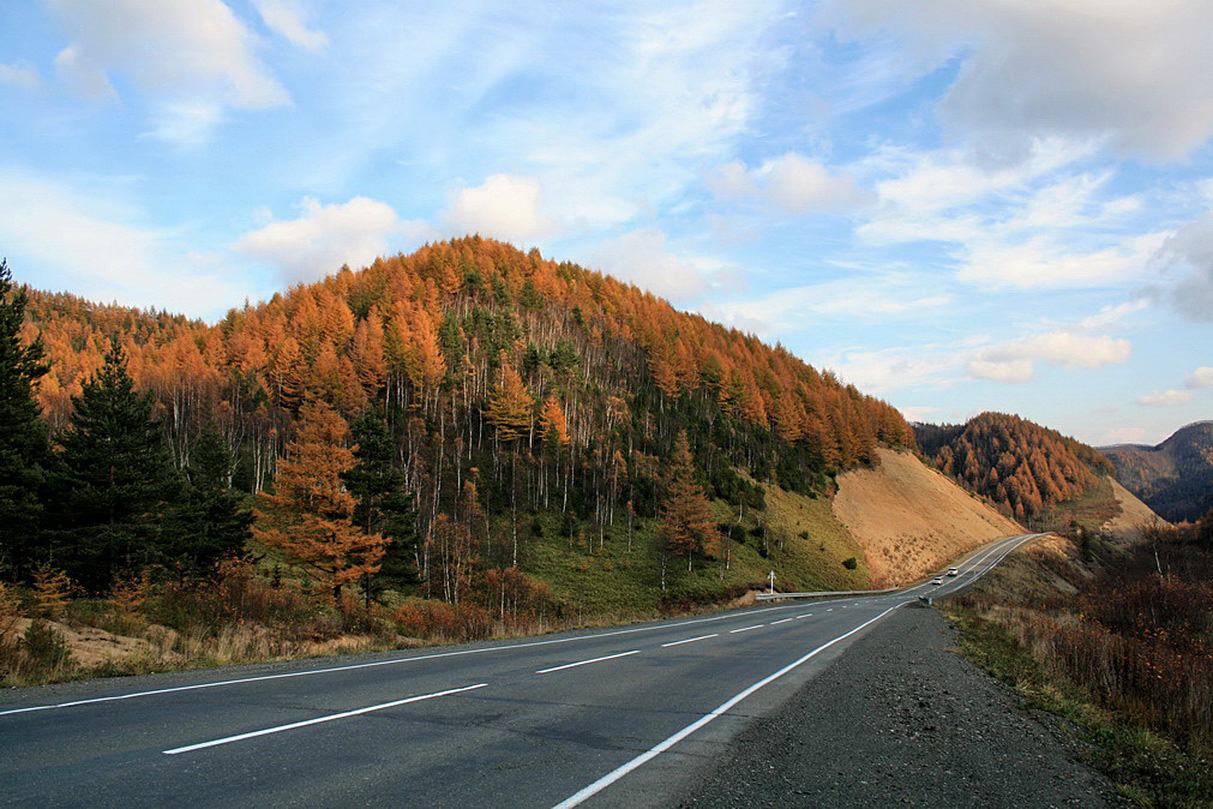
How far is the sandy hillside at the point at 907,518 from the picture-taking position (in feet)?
252

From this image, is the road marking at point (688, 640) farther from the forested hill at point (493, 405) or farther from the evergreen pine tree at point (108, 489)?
the evergreen pine tree at point (108, 489)

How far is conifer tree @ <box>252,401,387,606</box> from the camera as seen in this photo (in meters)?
26.9

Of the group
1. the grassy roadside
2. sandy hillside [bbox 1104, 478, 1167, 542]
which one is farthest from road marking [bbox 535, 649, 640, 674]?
sandy hillside [bbox 1104, 478, 1167, 542]

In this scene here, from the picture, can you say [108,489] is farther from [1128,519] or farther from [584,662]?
[1128,519]

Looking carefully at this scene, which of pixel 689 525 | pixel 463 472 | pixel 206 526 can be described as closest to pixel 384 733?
pixel 206 526

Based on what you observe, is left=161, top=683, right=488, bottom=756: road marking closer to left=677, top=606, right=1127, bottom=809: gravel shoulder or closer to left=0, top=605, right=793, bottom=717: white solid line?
left=0, top=605, right=793, bottom=717: white solid line

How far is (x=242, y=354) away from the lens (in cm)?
8512

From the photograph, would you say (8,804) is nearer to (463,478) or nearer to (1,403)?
(1,403)

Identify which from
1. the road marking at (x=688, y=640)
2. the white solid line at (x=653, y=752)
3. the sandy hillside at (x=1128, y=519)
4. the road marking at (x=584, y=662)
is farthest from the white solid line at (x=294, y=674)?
the sandy hillside at (x=1128, y=519)

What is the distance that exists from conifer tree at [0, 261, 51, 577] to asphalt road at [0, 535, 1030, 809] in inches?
759

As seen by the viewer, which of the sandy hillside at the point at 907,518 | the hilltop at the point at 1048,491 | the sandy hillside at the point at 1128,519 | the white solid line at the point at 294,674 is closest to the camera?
the white solid line at the point at 294,674

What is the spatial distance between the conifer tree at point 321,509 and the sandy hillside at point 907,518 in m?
57.8

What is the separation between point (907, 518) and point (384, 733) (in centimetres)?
9699

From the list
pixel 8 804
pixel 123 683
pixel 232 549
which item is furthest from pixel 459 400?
pixel 8 804
